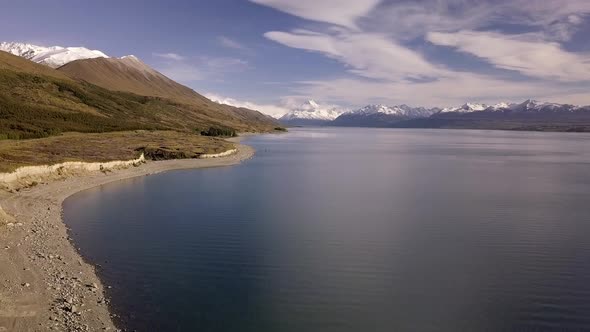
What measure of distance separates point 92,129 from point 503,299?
122m

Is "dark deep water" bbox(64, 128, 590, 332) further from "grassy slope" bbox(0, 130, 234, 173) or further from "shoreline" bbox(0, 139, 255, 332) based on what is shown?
"grassy slope" bbox(0, 130, 234, 173)

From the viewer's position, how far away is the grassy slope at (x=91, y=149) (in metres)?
60.2

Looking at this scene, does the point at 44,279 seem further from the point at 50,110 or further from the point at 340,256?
the point at 50,110

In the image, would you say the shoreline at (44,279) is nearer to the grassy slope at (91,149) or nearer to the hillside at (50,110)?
the grassy slope at (91,149)

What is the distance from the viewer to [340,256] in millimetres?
29094

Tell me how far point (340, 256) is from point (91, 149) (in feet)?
212

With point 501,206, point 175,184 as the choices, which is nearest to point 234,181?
point 175,184

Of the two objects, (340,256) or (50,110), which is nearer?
(340,256)

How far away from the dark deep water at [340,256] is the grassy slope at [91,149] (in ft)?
36.4

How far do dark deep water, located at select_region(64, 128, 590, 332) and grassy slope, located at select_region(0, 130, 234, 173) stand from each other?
437 inches

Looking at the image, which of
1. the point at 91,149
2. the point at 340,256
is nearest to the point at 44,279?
the point at 340,256

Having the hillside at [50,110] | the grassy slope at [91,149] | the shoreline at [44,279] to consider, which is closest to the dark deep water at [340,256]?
the shoreline at [44,279]

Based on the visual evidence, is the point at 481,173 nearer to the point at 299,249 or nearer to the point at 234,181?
the point at 234,181

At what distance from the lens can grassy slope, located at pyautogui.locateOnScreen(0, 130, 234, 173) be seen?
2370 inches
